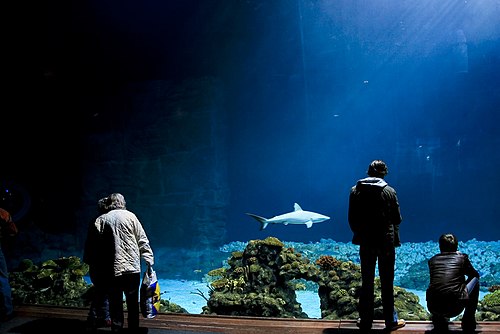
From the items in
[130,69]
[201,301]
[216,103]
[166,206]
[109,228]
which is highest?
[130,69]

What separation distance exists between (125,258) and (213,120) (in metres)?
14.4

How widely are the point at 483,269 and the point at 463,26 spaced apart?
67.4 ft

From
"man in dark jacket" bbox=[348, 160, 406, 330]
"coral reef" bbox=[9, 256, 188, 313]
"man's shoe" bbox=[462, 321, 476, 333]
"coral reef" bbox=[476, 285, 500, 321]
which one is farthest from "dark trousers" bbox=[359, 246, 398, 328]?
"coral reef" bbox=[9, 256, 188, 313]

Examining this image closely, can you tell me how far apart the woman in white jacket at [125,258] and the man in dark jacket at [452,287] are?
2.63 m

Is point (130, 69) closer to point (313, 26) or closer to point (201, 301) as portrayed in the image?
point (313, 26)

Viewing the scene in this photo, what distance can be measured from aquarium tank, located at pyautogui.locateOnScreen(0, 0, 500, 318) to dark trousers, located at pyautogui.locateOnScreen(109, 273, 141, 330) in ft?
11.1

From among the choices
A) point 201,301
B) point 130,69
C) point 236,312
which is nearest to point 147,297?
point 236,312

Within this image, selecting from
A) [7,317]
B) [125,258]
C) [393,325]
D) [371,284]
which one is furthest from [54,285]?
[393,325]

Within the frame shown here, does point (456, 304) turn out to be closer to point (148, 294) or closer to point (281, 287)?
point (148, 294)

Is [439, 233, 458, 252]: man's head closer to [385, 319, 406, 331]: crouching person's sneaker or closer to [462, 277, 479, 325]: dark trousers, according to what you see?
[462, 277, 479, 325]: dark trousers

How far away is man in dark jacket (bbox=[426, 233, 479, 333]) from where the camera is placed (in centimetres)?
313

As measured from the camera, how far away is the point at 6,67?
1585 cm

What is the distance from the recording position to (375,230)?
3365mm

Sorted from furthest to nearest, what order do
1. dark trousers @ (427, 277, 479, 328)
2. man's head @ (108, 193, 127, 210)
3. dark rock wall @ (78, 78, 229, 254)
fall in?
dark rock wall @ (78, 78, 229, 254) → man's head @ (108, 193, 127, 210) → dark trousers @ (427, 277, 479, 328)
